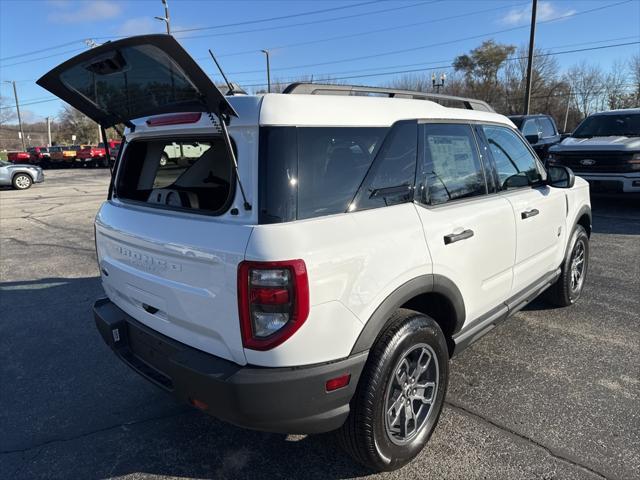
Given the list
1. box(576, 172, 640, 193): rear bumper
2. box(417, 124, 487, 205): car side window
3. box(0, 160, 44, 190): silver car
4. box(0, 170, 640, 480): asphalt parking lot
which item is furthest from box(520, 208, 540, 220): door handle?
box(0, 160, 44, 190): silver car

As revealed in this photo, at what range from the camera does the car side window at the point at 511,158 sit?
338 centimetres

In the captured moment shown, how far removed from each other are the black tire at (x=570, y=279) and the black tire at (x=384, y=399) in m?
2.42

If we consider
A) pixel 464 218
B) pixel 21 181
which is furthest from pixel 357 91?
pixel 21 181

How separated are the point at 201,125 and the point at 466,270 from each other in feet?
5.61

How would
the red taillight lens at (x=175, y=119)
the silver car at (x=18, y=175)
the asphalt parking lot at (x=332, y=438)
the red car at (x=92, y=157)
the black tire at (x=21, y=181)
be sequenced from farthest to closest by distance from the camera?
the red car at (x=92, y=157) → the black tire at (x=21, y=181) → the silver car at (x=18, y=175) → the asphalt parking lot at (x=332, y=438) → the red taillight lens at (x=175, y=119)

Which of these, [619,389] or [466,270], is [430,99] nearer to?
[466,270]

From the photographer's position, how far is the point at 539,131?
1346cm

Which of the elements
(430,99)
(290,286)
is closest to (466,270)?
(430,99)

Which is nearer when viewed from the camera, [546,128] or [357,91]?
[357,91]

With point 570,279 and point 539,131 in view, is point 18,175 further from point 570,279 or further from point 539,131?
point 570,279

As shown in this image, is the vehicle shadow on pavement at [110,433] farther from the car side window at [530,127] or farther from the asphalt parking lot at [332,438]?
the car side window at [530,127]

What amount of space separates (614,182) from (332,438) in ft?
29.0

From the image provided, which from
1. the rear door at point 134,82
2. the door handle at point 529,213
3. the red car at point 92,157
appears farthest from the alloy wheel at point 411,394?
the red car at point 92,157

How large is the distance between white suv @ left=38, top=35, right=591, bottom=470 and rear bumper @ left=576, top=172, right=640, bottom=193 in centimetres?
748
